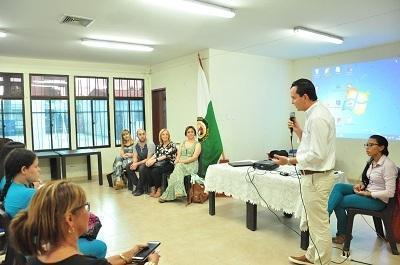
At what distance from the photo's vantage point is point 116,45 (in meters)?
5.37

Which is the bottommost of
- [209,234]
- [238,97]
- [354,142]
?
[209,234]

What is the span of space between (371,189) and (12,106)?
6.46 metres

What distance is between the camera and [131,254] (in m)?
1.59

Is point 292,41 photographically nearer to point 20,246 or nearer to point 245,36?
point 245,36

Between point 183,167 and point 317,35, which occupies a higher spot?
point 317,35

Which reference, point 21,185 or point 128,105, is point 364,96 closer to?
point 128,105

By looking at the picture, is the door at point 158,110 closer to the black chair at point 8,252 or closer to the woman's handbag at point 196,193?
the woman's handbag at point 196,193

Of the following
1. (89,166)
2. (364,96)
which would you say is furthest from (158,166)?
(364,96)

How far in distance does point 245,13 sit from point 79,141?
4840 millimetres

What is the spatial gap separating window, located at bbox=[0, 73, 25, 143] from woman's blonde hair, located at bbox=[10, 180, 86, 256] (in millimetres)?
6054

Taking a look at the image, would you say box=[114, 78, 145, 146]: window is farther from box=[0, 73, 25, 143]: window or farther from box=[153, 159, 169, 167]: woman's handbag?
box=[153, 159, 169, 167]: woman's handbag

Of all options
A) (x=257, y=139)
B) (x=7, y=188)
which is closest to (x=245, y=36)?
(x=257, y=139)

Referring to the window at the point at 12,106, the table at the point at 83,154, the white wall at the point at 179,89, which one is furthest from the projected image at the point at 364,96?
the window at the point at 12,106

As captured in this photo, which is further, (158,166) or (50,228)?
(158,166)
